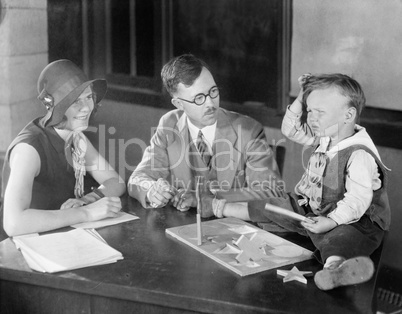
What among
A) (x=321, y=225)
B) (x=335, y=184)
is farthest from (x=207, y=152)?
(x=321, y=225)

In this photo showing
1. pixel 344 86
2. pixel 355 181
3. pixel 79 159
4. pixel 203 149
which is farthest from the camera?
pixel 203 149

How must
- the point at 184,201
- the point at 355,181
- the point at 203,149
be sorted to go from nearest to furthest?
the point at 355,181 < the point at 184,201 < the point at 203,149

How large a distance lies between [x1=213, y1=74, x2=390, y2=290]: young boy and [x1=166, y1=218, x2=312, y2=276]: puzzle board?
0.06 m

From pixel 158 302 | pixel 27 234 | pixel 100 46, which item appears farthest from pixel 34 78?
pixel 158 302

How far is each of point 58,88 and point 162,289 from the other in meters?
0.95

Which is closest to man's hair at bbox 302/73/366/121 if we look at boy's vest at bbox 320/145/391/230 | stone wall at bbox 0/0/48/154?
boy's vest at bbox 320/145/391/230

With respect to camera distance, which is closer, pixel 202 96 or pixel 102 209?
pixel 102 209

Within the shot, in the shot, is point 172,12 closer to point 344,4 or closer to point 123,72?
point 123,72

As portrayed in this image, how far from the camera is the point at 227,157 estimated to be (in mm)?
2254

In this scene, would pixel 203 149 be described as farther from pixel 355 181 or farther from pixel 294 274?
pixel 294 274

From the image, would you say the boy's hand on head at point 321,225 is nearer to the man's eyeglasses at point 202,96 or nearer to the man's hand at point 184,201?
the man's hand at point 184,201

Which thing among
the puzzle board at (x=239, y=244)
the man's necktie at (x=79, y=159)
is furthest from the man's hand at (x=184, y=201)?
the man's necktie at (x=79, y=159)

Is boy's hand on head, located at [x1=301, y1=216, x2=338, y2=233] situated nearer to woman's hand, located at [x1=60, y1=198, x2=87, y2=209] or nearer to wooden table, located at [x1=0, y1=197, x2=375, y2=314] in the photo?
wooden table, located at [x1=0, y1=197, x2=375, y2=314]

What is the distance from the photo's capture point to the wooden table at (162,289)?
1310 mm
